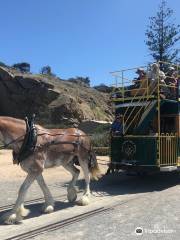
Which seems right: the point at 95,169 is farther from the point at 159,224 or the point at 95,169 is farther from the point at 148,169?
the point at 159,224

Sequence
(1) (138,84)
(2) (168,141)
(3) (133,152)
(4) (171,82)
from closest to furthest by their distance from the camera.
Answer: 1. (3) (133,152)
2. (2) (168,141)
3. (4) (171,82)
4. (1) (138,84)

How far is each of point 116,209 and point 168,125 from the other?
493 centimetres

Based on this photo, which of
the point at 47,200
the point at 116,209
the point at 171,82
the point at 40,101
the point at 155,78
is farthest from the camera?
the point at 40,101

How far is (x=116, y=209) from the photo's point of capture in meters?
9.53

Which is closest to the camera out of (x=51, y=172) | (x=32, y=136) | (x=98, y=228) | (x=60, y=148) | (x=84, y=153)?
(x=98, y=228)

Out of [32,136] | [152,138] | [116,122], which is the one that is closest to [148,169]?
[152,138]

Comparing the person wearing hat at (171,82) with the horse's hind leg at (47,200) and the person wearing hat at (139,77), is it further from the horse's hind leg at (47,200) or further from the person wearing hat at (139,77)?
the horse's hind leg at (47,200)

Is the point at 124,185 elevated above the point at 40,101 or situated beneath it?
situated beneath

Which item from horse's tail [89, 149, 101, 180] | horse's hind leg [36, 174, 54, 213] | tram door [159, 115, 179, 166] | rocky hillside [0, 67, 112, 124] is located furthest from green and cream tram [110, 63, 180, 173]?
rocky hillside [0, 67, 112, 124]

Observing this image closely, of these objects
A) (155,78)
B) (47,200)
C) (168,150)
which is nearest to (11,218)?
(47,200)

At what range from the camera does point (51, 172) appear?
16.1 m

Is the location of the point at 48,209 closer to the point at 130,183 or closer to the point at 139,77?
the point at 130,183

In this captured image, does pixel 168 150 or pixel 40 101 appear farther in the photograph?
pixel 40 101

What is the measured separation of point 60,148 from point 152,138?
3494 mm
